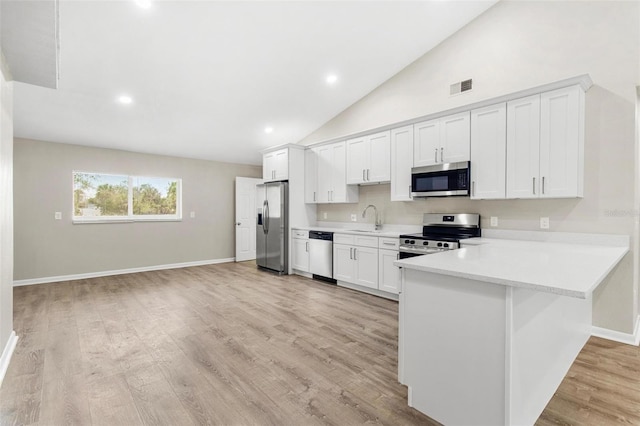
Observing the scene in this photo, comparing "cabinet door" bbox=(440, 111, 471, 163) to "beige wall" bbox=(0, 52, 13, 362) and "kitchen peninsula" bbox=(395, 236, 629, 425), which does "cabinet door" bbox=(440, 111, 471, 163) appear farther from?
"beige wall" bbox=(0, 52, 13, 362)

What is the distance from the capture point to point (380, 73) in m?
4.52

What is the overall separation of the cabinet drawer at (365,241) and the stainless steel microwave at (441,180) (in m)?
0.83

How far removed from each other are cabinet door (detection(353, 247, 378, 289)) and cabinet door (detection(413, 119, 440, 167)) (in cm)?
137

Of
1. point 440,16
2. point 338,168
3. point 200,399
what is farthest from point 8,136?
point 440,16

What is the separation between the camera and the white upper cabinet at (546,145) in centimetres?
284

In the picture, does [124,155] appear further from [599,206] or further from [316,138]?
[599,206]

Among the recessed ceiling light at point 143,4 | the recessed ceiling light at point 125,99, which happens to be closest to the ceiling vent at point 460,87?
the recessed ceiling light at point 143,4

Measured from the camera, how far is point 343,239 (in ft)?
15.5

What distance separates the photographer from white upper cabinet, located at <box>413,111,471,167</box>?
11.7ft

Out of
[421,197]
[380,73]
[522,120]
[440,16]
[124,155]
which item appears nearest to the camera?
[522,120]

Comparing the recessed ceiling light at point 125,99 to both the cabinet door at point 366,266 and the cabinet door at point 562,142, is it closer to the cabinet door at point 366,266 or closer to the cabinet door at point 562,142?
the cabinet door at point 366,266

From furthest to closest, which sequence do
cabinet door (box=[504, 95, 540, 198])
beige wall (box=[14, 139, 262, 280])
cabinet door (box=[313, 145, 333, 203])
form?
cabinet door (box=[313, 145, 333, 203]), beige wall (box=[14, 139, 262, 280]), cabinet door (box=[504, 95, 540, 198])

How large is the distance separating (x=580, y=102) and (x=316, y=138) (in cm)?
399

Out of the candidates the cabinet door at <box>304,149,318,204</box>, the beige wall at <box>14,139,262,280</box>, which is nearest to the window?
the beige wall at <box>14,139,262,280</box>
